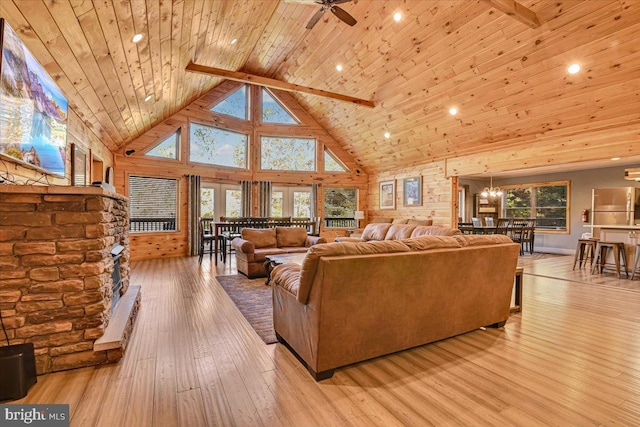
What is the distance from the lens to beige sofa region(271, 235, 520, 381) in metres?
2.02

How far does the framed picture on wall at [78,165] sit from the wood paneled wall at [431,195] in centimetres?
722

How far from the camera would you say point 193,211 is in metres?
7.71

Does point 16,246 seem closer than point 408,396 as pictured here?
No

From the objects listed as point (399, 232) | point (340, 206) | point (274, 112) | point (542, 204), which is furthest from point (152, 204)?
point (542, 204)

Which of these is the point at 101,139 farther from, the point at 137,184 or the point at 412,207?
the point at 412,207

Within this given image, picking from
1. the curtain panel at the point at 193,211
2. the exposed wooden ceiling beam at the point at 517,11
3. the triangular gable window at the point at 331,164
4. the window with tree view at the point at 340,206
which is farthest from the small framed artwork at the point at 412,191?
the curtain panel at the point at 193,211

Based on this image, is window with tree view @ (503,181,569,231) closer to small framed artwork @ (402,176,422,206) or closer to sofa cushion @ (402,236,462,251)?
small framed artwork @ (402,176,422,206)

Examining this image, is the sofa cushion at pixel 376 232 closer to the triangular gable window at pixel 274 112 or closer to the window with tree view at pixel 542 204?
the triangular gable window at pixel 274 112

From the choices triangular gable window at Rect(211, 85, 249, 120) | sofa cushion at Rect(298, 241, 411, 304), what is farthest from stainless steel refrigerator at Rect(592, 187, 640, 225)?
triangular gable window at Rect(211, 85, 249, 120)

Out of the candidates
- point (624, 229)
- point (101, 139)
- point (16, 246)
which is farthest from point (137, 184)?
point (624, 229)

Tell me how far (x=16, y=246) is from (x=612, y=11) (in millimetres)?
6042

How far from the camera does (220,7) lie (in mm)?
3904

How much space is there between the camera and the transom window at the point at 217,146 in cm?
796

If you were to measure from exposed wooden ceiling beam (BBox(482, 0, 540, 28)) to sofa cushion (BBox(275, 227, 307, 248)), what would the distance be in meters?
4.38
